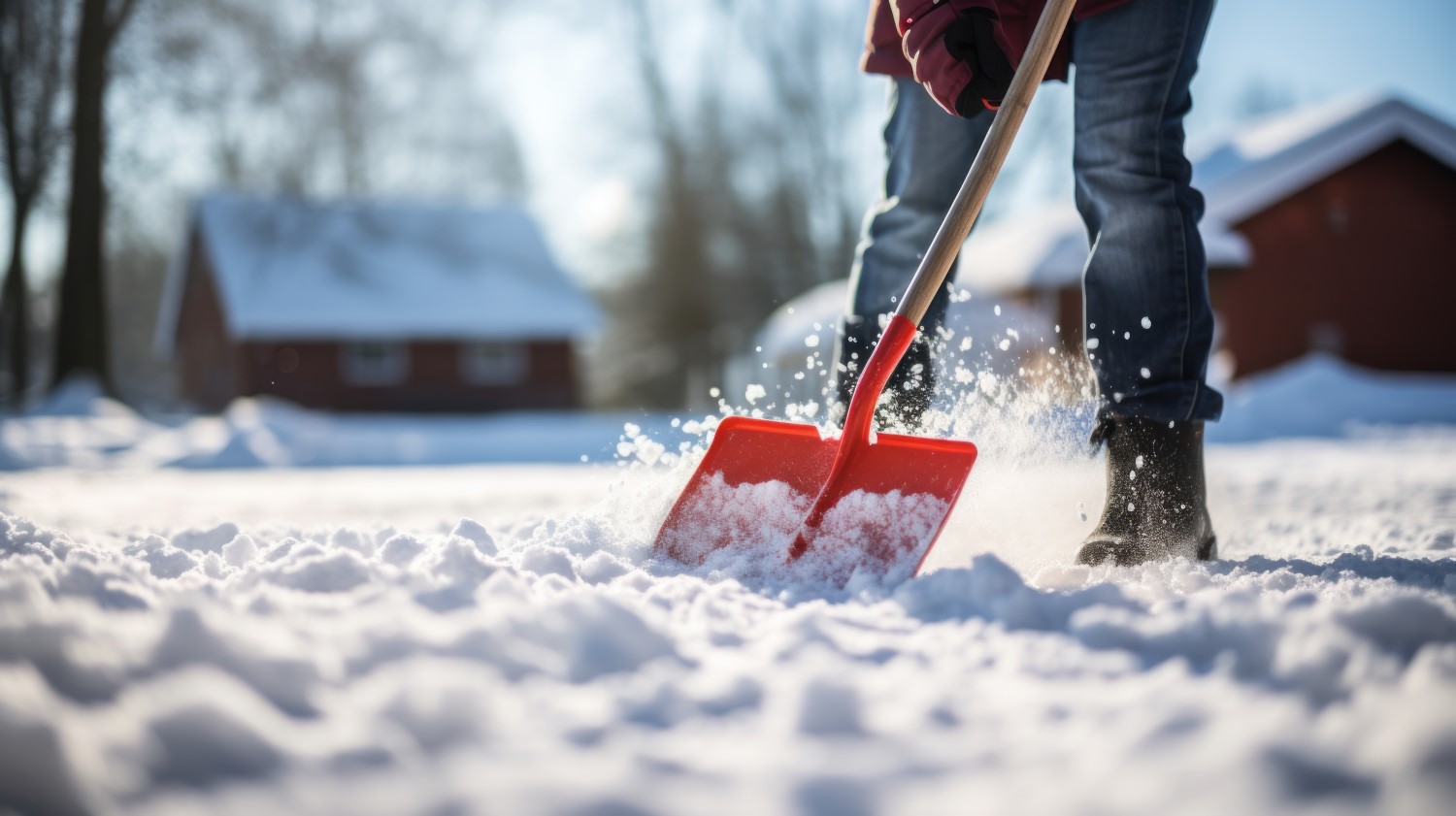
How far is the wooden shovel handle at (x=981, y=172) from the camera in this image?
1.84 metres

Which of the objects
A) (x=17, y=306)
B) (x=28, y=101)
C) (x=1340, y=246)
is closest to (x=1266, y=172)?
(x=1340, y=246)

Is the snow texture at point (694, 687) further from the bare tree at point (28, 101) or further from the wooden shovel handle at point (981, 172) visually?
the bare tree at point (28, 101)

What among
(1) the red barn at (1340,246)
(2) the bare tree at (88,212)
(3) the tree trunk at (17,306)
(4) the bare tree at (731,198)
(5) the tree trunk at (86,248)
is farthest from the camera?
(4) the bare tree at (731,198)

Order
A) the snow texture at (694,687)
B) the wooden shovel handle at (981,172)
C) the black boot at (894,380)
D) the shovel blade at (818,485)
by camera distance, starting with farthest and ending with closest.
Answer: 1. the black boot at (894,380)
2. the wooden shovel handle at (981,172)
3. the shovel blade at (818,485)
4. the snow texture at (694,687)

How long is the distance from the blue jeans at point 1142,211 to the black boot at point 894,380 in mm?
336

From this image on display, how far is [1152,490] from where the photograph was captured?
1875mm

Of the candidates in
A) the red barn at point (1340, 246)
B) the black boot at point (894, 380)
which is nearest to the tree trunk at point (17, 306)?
the red barn at point (1340, 246)

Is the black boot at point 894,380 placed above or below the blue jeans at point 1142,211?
below

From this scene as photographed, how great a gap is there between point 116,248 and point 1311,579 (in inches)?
1279

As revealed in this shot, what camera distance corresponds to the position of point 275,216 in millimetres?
16891

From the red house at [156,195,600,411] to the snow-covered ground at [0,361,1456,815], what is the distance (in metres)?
20.5

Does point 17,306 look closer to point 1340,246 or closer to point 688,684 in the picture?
point 688,684

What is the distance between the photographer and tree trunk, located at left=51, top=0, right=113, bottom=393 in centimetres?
1258

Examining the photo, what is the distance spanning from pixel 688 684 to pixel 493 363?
22.3 metres
